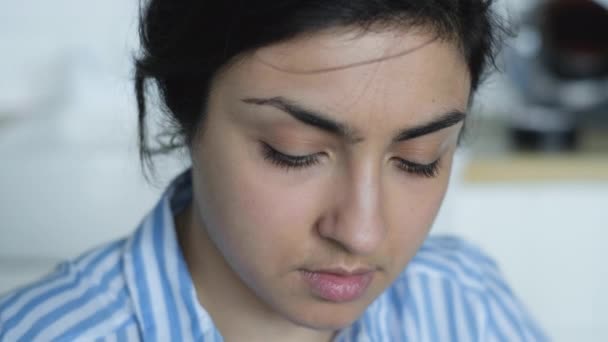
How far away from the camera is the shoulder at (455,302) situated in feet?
2.94

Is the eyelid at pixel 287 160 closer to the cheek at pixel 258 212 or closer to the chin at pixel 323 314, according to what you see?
the cheek at pixel 258 212

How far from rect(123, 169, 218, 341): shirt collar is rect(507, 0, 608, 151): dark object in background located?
99cm

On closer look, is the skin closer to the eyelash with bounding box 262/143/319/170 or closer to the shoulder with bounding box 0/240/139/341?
the eyelash with bounding box 262/143/319/170

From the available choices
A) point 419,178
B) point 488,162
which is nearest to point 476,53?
point 419,178

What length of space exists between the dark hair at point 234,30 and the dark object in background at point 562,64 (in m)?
0.89

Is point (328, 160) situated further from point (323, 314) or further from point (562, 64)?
point (562, 64)

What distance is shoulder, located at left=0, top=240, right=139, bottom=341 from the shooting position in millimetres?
745

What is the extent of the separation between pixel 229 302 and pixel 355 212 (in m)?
0.21

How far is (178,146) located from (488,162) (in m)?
0.85

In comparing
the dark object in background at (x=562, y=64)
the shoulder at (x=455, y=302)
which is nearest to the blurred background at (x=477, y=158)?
the dark object in background at (x=562, y=64)

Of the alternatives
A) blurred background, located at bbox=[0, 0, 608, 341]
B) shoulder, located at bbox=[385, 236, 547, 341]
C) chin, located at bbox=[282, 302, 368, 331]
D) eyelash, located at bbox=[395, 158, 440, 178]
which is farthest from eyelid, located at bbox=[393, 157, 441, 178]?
blurred background, located at bbox=[0, 0, 608, 341]

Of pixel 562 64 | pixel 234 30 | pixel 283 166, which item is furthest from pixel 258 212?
pixel 562 64

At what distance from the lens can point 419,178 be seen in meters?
0.71

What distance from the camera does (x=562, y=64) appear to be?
1.68 meters
